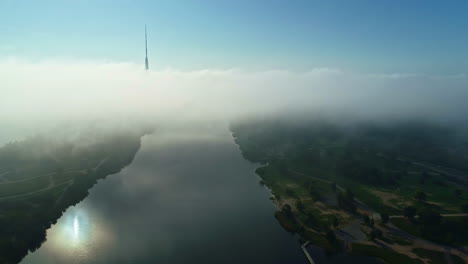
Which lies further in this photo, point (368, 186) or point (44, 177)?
point (44, 177)

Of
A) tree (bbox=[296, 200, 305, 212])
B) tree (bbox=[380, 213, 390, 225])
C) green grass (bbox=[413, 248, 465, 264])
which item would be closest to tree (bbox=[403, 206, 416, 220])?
tree (bbox=[380, 213, 390, 225])

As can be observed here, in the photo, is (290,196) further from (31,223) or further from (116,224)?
(31,223)

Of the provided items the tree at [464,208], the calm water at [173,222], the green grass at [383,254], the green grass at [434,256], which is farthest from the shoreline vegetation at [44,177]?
the tree at [464,208]

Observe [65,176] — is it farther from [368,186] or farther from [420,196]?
[420,196]

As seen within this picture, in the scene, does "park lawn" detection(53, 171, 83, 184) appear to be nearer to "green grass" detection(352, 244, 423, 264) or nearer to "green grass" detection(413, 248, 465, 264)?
"green grass" detection(352, 244, 423, 264)

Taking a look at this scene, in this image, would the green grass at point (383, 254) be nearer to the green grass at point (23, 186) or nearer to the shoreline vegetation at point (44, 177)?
the shoreline vegetation at point (44, 177)

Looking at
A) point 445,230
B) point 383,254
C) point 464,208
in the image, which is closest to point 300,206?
point 383,254
